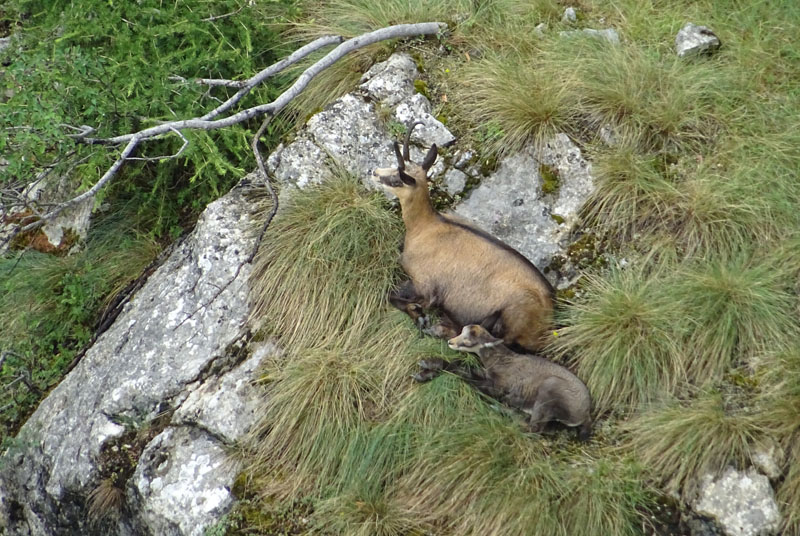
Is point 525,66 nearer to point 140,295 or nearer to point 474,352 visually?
point 474,352

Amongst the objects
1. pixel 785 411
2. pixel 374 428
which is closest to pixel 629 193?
pixel 785 411

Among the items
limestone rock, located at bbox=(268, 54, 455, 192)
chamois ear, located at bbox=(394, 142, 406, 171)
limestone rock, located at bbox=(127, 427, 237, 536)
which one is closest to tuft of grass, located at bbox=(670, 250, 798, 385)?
chamois ear, located at bbox=(394, 142, 406, 171)

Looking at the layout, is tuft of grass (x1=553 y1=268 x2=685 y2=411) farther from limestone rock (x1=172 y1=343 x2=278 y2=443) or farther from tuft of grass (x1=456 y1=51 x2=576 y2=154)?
limestone rock (x1=172 y1=343 x2=278 y2=443)

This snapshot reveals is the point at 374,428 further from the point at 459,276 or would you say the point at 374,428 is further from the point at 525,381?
the point at 459,276

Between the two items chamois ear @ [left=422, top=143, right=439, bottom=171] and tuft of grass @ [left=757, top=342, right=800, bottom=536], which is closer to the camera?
tuft of grass @ [left=757, top=342, right=800, bottom=536]

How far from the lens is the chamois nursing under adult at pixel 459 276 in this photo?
198 inches

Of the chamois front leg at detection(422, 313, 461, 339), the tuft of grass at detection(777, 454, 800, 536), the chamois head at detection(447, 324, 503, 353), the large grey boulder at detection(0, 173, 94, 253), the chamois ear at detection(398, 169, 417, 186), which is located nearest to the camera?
the tuft of grass at detection(777, 454, 800, 536)

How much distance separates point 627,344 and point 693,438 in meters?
0.72

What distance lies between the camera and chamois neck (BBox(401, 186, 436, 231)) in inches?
217

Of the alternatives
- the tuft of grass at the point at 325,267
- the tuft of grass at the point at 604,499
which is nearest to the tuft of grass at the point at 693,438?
the tuft of grass at the point at 604,499

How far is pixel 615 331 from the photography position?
15.6ft

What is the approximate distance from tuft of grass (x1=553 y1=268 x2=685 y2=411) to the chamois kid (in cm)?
15

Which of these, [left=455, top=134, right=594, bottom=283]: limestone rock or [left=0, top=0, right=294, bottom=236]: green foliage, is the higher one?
[left=0, top=0, right=294, bottom=236]: green foliage

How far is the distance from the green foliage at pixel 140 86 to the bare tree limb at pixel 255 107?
0.69 feet
